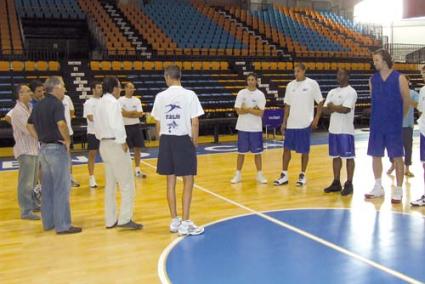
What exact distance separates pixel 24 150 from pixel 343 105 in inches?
156

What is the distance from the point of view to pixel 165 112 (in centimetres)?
468

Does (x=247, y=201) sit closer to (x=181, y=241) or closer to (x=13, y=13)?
(x=181, y=241)

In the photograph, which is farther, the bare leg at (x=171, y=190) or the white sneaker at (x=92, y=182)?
the white sneaker at (x=92, y=182)

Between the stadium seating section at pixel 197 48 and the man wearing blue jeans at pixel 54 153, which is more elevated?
the stadium seating section at pixel 197 48

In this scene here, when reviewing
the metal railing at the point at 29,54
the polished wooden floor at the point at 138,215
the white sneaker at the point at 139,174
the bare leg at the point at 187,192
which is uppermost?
the metal railing at the point at 29,54

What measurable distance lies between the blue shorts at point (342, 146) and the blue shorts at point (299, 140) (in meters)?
0.43

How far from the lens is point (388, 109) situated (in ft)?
19.0

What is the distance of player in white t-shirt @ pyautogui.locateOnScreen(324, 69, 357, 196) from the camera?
6336 mm

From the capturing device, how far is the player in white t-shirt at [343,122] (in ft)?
20.8

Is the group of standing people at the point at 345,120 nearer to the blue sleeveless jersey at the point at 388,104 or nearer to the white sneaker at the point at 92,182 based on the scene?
the blue sleeveless jersey at the point at 388,104

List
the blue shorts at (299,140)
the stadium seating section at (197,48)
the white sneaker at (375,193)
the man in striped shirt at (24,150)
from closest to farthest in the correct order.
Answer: the man in striped shirt at (24,150) → the white sneaker at (375,193) → the blue shorts at (299,140) → the stadium seating section at (197,48)

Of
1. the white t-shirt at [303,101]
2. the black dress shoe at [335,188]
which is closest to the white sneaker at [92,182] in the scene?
the white t-shirt at [303,101]

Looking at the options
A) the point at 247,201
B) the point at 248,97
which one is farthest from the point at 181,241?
the point at 248,97

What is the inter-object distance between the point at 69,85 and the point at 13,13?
524 centimetres
